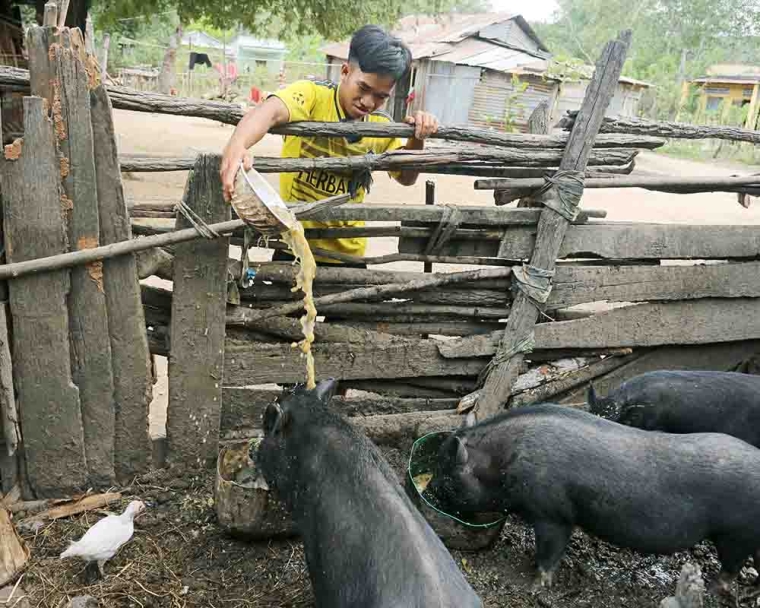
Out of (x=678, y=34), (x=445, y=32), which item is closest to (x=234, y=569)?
(x=445, y=32)

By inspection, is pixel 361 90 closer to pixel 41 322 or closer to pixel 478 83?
pixel 41 322

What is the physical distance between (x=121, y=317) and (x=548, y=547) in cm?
Answer: 238

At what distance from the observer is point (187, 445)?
3.89m

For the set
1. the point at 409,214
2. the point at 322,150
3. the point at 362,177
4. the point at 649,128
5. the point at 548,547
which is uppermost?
the point at 649,128

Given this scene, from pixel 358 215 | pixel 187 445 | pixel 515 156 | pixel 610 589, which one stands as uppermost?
pixel 515 156

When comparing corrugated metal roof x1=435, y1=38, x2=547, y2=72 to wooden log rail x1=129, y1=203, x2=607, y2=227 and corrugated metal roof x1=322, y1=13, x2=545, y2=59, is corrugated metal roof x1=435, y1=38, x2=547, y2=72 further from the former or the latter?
wooden log rail x1=129, y1=203, x2=607, y2=227

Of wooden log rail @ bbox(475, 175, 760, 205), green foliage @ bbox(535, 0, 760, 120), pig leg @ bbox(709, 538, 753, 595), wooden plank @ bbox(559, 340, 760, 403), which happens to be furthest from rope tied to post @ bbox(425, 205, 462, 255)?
green foliage @ bbox(535, 0, 760, 120)

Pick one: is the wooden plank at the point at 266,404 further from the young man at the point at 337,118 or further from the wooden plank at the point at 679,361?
the wooden plank at the point at 679,361

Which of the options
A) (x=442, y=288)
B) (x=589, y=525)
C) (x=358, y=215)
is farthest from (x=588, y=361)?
(x=358, y=215)

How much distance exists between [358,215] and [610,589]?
2312mm

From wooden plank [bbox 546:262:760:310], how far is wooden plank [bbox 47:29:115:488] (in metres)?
2.61

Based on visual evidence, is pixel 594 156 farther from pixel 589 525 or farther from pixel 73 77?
pixel 73 77

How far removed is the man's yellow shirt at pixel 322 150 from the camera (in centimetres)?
369

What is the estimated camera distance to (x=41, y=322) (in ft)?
11.0
